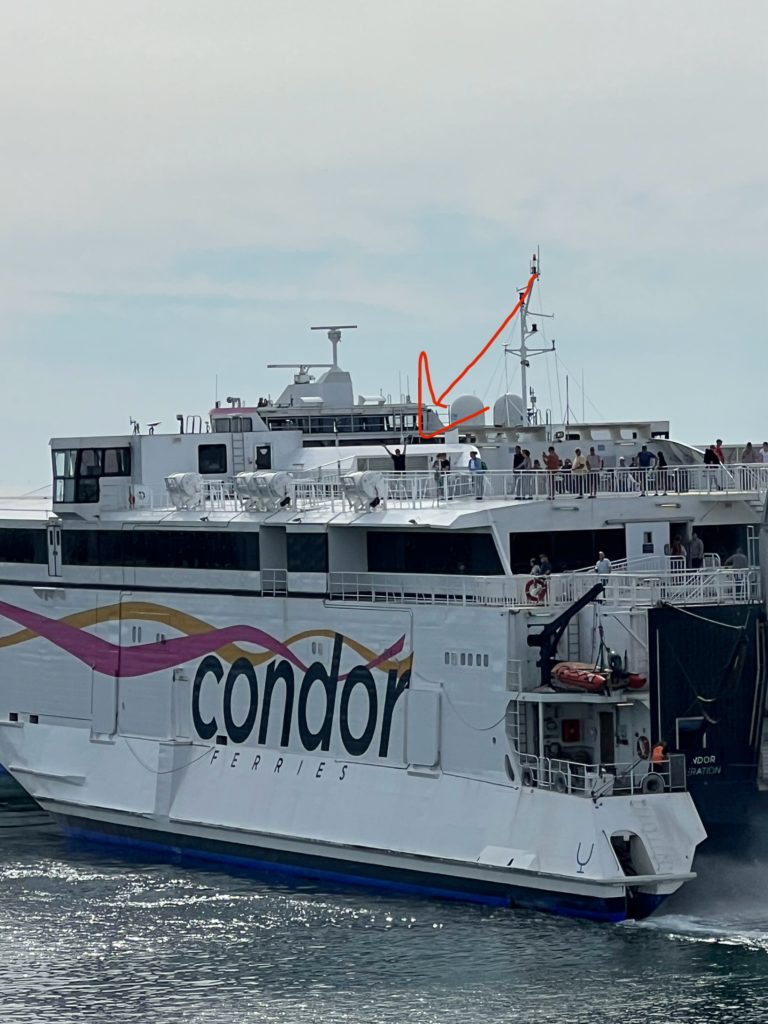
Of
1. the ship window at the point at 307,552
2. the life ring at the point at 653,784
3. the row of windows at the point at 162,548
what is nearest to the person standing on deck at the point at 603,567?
the life ring at the point at 653,784

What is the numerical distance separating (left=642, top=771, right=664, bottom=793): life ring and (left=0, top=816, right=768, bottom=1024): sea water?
6.46 feet

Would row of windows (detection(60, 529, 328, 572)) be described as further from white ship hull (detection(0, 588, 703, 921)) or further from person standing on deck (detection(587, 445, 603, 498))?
person standing on deck (detection(587, 445, 603, 498))

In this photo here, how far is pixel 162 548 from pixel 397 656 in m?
6.41

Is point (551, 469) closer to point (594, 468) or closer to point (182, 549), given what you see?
point (594, 468)

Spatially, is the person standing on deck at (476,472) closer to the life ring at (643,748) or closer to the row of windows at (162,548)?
the row of windows at (162,548)

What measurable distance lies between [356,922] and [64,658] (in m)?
11.3

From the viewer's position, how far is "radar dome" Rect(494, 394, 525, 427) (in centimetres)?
4478

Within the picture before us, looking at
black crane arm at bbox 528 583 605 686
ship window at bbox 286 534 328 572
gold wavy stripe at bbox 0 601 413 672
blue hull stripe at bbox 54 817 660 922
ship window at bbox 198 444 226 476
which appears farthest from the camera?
ship window at bbox 198 444 226 476

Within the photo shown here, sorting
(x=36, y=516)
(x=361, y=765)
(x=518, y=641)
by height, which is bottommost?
(x=361, y=765)

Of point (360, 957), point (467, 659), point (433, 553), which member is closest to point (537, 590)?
point (467, 659)

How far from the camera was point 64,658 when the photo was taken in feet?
129

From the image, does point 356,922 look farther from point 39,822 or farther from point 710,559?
point 39,822

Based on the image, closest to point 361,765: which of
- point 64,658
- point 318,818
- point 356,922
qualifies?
point 318,818

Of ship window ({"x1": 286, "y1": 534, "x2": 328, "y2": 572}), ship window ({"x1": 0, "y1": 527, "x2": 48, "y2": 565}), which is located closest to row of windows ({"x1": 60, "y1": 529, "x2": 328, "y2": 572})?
ship window ({"x1": 286, "y1": 534, "x2": 328, "y2": 572})
